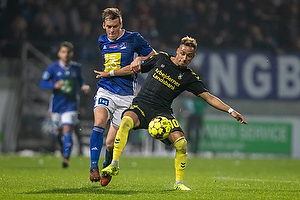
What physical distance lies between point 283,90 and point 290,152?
205 cm

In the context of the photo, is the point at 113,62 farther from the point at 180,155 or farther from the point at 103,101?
the point at 180,155

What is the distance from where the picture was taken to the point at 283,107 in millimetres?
19391

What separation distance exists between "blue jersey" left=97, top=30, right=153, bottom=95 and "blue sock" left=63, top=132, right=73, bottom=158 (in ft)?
12.4

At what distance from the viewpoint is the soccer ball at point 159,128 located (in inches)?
289

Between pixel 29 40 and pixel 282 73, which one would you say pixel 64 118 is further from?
pixel 282 73

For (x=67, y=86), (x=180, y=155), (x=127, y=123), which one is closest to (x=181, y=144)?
(x=180, y=155)

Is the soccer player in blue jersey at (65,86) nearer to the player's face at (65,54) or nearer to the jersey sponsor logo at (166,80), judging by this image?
the player's face at (65,54)

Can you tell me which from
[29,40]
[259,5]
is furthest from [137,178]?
[259,5]

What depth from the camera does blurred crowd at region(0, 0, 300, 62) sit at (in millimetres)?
18922

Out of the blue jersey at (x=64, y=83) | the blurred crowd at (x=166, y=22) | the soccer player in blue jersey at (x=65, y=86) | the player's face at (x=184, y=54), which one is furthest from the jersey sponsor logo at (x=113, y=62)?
the blurred crowd at (x=166, y=22)

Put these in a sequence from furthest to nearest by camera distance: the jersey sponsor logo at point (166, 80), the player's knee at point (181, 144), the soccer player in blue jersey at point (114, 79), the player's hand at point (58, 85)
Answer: the player's hand at point (58, 85) < the soccer player in blue jersey at point (114, 79) < the jersey sponsor logo at point (166, 80) < the player's knee at point (181, 144)

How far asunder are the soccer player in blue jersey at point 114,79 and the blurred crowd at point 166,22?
32.7ft

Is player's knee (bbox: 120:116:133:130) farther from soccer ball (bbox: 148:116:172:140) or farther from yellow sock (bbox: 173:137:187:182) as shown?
yellow sock (bbox: 173:137:187:182)

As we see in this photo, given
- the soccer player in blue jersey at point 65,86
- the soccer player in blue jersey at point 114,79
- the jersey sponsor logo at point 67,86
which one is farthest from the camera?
the jersey sponsor logo at point 67,86
